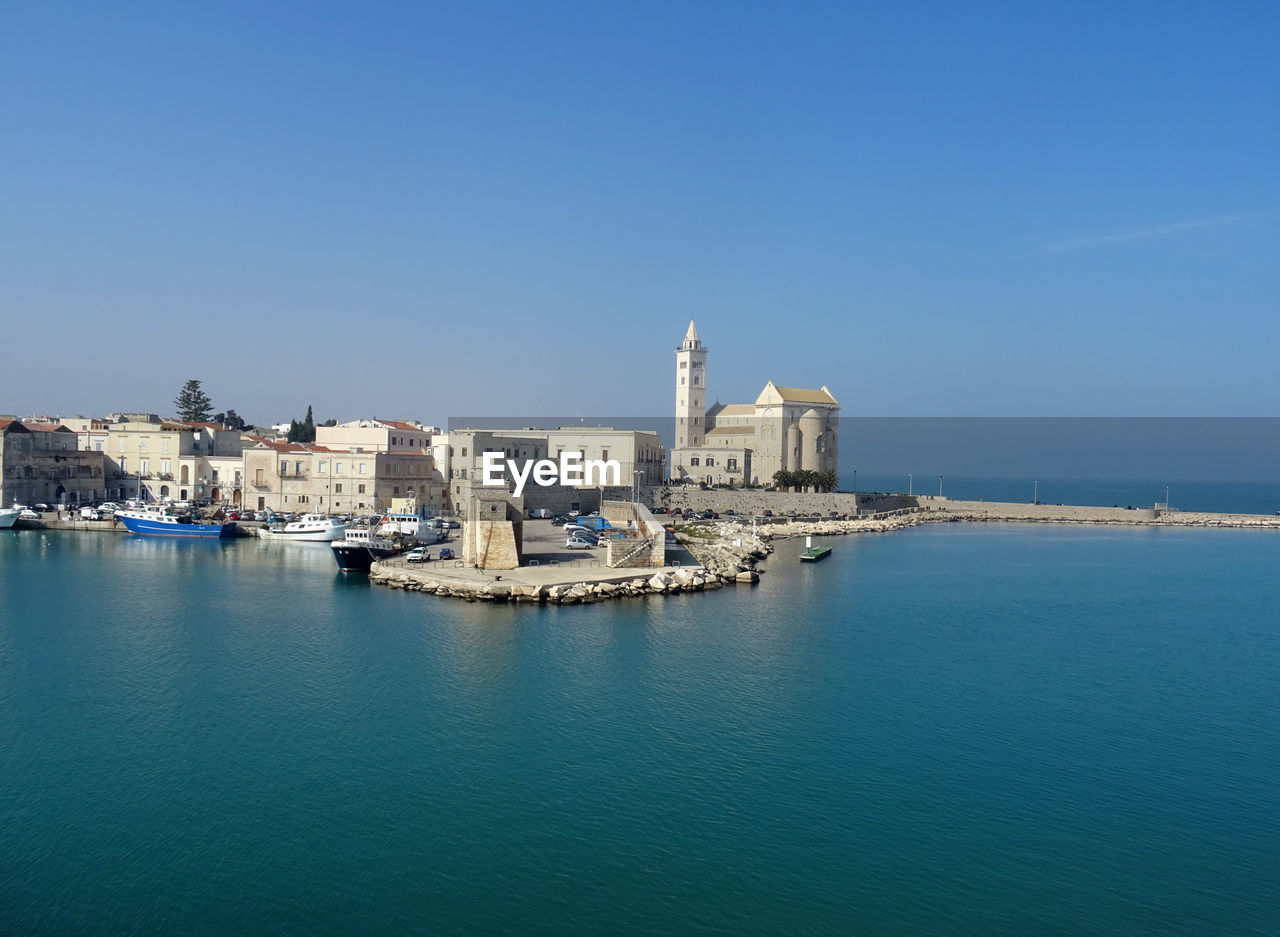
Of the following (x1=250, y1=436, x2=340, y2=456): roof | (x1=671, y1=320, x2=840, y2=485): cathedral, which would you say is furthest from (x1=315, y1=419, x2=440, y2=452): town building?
(x1=671, y1=320, x2=840, y2=485): cathedral

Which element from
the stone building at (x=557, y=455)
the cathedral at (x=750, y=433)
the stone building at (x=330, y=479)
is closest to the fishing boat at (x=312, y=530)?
the stone building at (x=330, y=479)

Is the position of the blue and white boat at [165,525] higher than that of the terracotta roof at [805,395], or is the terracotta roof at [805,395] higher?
the terracotta roof at [805,395]

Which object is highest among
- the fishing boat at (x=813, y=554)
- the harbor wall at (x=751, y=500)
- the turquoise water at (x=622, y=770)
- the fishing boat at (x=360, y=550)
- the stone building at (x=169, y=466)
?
the stone building at (x=169, y=466)

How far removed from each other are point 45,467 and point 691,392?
30978mm

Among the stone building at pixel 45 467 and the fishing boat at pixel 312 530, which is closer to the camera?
the fishing boat at pixel 312 530

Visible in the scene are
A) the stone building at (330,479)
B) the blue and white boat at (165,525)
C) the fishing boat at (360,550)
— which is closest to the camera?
the fishing boat at (360,550)

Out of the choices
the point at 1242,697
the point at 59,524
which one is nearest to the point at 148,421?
the point at 59,524

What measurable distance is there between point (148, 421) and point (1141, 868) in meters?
44.9

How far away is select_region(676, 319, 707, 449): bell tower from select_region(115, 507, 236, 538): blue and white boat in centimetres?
2652

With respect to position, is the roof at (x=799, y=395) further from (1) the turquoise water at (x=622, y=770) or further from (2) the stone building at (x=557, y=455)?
(1) the turquoise water at (x=622, y=770)

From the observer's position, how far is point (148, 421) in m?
44.1

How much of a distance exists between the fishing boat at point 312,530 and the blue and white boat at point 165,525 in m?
1.68

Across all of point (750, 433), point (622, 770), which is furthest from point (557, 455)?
point (622, 770)

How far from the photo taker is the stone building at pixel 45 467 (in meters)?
34.7
